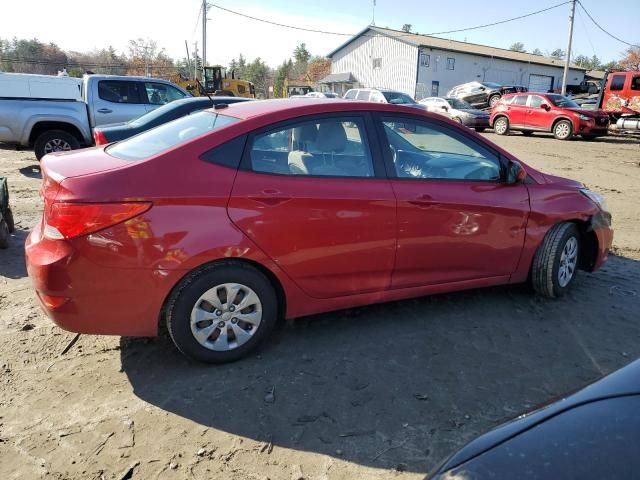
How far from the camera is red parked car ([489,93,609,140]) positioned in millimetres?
19203

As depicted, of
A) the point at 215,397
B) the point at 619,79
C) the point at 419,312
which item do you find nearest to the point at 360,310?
the point at 419,312

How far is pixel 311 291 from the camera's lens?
3396mm

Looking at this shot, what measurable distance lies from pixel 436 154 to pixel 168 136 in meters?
2.02

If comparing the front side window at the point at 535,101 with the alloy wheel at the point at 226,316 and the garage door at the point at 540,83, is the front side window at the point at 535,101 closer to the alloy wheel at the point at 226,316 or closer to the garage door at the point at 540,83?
the alloy wheel at the point at 226,316

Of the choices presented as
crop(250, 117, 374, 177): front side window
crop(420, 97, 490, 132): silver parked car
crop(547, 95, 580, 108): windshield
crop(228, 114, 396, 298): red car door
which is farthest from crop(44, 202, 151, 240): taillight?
crop(420, 97, 490, 132): silver parked car

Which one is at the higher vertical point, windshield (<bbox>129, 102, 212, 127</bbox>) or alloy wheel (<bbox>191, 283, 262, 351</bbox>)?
windshield (<bbox>129, 102, 212, 127</bbox>)

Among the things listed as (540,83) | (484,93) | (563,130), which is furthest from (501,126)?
(540,83)

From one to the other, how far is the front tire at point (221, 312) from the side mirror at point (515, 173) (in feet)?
6.83

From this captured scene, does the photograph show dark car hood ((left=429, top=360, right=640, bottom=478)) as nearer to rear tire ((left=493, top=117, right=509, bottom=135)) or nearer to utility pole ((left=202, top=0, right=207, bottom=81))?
rear tire ((left=493, top=117, right=509, bottom=135))

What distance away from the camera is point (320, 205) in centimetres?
325

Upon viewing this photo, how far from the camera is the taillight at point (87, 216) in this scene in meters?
2.78

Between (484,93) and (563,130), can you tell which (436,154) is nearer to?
(563,130)

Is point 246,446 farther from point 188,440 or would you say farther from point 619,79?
point 619,79

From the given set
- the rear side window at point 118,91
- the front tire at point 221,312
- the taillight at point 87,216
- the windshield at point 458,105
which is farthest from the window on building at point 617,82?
the taillight at point 87,216
